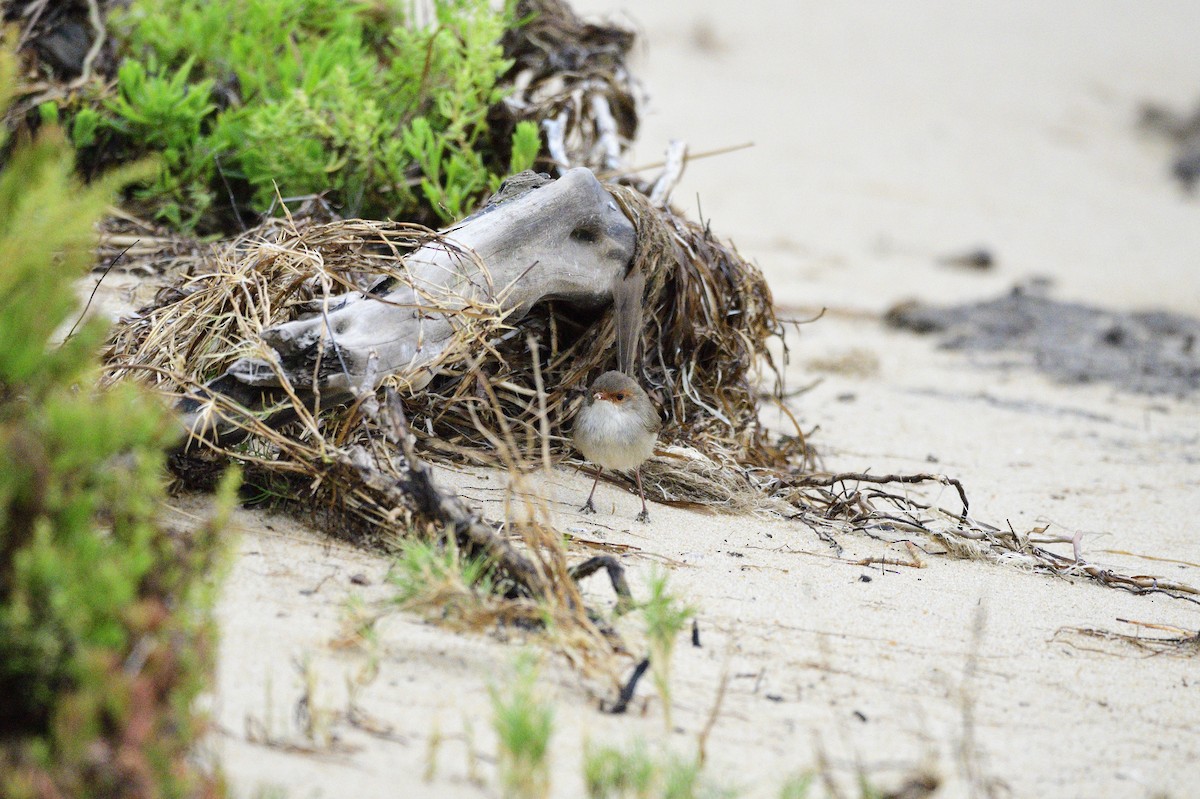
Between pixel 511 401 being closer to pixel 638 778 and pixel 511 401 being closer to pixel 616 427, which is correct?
pixel 616 427

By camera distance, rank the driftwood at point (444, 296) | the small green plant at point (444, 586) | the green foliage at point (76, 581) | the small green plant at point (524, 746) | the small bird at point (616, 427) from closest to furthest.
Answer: the green foliage at point (76, 581) → the small green plant at point (524, 746) → the small green plant at point (444, 586) → the driftwood at point (444, 296) → the small bird at point (616, 427)

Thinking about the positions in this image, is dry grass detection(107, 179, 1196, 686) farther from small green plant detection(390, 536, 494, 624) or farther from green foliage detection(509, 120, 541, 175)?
green foliage detection(509, 120, 541, 175)

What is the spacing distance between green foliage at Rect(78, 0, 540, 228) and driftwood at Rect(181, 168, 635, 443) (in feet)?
2.89

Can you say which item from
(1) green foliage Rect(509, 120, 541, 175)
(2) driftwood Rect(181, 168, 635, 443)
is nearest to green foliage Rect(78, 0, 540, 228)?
(1) green foliage Rect(509, 120, 541, 175)

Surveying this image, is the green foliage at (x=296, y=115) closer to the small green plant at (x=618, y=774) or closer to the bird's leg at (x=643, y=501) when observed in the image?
the bird's leg at (x=643, y=501)

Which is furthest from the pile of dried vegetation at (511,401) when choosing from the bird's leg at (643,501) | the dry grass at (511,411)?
the bird's leg at (643,501)

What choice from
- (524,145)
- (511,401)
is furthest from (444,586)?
(524,145)

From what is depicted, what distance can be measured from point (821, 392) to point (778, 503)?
3.09 m

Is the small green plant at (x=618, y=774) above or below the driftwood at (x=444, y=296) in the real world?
below

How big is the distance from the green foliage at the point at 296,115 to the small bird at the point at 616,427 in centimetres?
131

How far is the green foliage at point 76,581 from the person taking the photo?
72.0 inches

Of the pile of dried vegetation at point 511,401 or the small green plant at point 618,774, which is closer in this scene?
the small green plant at point 618,774

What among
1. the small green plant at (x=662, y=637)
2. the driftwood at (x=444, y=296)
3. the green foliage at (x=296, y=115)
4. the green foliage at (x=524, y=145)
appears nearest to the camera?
the small green plant at (x=662, y=637)

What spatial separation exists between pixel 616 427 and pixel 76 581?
2.51 m
